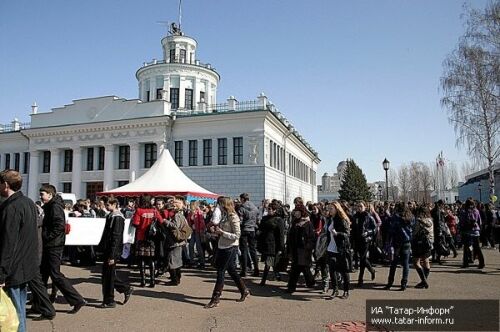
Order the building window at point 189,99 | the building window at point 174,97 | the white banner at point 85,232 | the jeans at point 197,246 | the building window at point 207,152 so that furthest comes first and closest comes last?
the building window at point 189,99, the building window at point 174,97, the building window at point 207,152, the jeans at point 197,246, the white banner at point 85,232

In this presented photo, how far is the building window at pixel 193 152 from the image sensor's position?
34312mm

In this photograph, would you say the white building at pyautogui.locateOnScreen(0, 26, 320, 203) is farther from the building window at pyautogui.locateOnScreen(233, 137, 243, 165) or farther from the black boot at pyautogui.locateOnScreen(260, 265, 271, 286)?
the black boot at pyautogui.locateOnScreen(260, 265, 271, 286)

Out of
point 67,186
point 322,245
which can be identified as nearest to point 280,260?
point 322,245

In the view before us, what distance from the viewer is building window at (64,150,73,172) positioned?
1523 inches

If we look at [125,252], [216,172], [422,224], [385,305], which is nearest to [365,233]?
[422,224]

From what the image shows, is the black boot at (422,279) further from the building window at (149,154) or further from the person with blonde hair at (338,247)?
the building window at (149,154)

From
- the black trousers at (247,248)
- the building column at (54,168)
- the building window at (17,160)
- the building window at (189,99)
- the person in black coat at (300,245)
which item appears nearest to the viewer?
the person in black coat at (300,245)

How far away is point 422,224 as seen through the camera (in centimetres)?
925

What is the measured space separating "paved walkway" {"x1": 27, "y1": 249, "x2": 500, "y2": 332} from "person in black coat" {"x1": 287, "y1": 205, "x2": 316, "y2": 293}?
37cm

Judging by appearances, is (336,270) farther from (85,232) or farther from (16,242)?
(85,232)

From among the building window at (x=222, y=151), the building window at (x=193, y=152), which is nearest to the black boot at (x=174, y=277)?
the building window at (x=222, y=151)

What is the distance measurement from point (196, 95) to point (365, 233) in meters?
34.5

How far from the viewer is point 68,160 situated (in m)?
38.9

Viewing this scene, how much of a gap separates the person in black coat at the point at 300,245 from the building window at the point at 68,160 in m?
34.7
